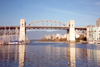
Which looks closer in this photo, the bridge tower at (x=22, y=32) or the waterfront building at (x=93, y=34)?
the bridge tower at (x=22, y=32)

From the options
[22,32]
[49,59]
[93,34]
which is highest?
[22,32]

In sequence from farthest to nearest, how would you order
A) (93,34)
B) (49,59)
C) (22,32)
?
(93,34) < (22,32) < (49,59)

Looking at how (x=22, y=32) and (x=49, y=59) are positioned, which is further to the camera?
(x=22, y=32)

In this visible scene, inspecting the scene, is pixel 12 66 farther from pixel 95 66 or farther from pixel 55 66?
pixel 95 66

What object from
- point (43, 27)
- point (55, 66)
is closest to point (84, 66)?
point (55, 66)

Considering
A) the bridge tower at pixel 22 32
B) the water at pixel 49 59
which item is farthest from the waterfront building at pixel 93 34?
the water at pixel 49 59

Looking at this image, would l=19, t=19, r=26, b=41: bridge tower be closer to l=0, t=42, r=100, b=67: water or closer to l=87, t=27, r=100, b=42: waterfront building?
l=87, t=27, r=100, b=42: waterfront building

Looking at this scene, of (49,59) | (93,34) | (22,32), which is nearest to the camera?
(49,59)

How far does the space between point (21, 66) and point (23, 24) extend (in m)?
92.3

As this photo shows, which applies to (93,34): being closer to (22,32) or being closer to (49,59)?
(22,32)

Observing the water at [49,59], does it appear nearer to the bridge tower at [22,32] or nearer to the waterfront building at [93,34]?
the bridge tower at [22,32]

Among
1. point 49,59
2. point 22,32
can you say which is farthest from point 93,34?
point 49,59

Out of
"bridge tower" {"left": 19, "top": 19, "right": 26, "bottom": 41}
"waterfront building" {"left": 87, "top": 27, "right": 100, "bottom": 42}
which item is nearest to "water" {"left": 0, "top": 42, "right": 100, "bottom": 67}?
"bridge tower" {"left": 19, "top": 19, "right": 26, "bottom": 41}

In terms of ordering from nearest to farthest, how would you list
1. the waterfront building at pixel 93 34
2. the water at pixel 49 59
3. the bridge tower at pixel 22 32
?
the water at pixel 49 59, the bridge tower at pixel 22 32, the waterfront building at pixel 93 34
